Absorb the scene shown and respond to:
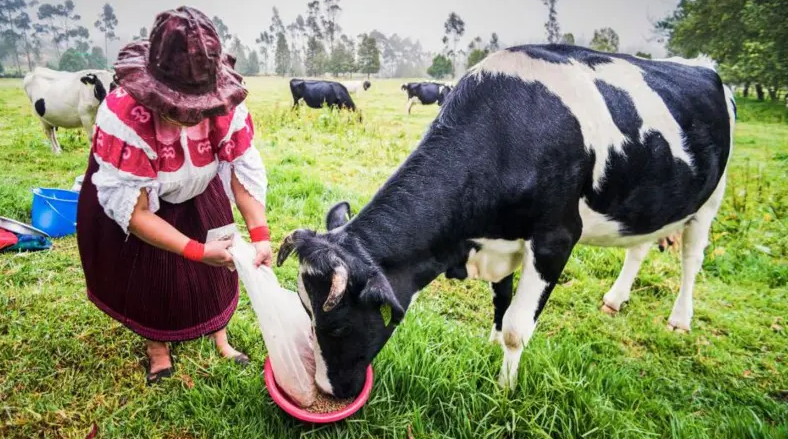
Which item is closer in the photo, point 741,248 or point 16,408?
point 16,408

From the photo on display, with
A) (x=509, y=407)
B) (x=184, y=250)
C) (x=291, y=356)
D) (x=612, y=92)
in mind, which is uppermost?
(x=612, y=92)

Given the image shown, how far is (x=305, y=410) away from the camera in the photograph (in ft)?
7.36

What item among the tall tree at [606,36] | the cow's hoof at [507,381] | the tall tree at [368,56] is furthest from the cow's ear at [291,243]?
the tall tree at [368,56]

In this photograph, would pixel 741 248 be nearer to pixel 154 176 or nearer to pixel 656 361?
pixel 656 361

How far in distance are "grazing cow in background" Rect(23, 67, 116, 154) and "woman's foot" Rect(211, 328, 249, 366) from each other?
6903 mm

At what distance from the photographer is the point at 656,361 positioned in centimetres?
321

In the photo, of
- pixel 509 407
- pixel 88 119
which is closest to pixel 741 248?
pixel 509 407

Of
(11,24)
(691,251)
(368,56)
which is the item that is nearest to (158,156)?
(691,251)

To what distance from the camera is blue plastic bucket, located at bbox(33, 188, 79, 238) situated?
4.43 metres

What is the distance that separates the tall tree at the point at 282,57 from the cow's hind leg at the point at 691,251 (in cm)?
6921

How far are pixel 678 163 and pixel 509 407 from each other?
1763 millimetres

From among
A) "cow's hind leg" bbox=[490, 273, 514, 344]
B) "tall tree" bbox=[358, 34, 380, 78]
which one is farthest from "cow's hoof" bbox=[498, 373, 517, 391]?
"tall tree" bbox=[358, 34, 380, 78]

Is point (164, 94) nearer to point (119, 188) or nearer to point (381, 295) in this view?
point (119, 188)

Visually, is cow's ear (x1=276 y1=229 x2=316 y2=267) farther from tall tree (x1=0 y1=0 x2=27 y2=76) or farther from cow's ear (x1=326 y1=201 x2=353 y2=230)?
tall tree (x1=0 y1=0 x2=27 y2=76)
